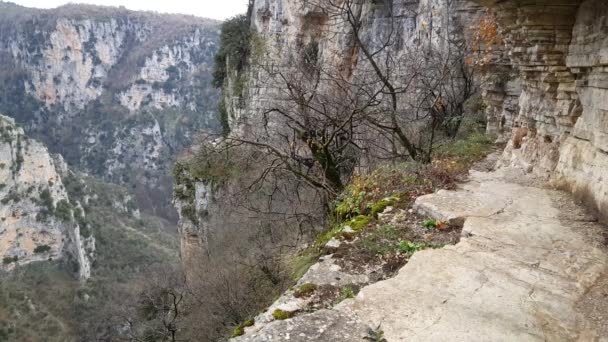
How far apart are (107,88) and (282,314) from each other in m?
112

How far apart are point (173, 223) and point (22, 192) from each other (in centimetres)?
3227

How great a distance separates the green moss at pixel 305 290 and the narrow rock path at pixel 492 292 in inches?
13.7

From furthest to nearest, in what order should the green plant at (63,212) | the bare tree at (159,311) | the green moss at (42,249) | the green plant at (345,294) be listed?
the green plant at (63,212) < the green moss at (42,249) < the bare tree at (159,311) < the green plant at (345,294)

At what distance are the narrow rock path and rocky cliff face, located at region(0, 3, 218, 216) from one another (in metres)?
85.0

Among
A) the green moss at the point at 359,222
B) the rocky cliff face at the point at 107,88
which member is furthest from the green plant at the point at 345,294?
the rocky cliff face at the point at 107,88

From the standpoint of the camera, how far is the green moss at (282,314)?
3.40 meters

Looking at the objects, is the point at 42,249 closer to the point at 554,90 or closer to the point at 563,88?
the point at 554,90

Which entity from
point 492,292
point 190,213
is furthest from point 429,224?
point 190,213

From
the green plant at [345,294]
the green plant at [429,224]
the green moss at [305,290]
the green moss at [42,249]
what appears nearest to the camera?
the green plant at [345,294]

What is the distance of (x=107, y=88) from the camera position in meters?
105

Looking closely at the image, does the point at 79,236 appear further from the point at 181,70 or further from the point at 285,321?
the point at 181,70

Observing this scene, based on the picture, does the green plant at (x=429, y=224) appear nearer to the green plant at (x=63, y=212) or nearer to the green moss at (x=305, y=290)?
the green moss at (x=305, y=290)

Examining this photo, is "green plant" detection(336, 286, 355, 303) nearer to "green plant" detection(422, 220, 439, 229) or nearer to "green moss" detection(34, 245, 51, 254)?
"green plant" detection(422, 220, 439, 229)

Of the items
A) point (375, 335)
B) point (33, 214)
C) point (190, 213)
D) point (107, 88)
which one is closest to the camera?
point (375, 335)
